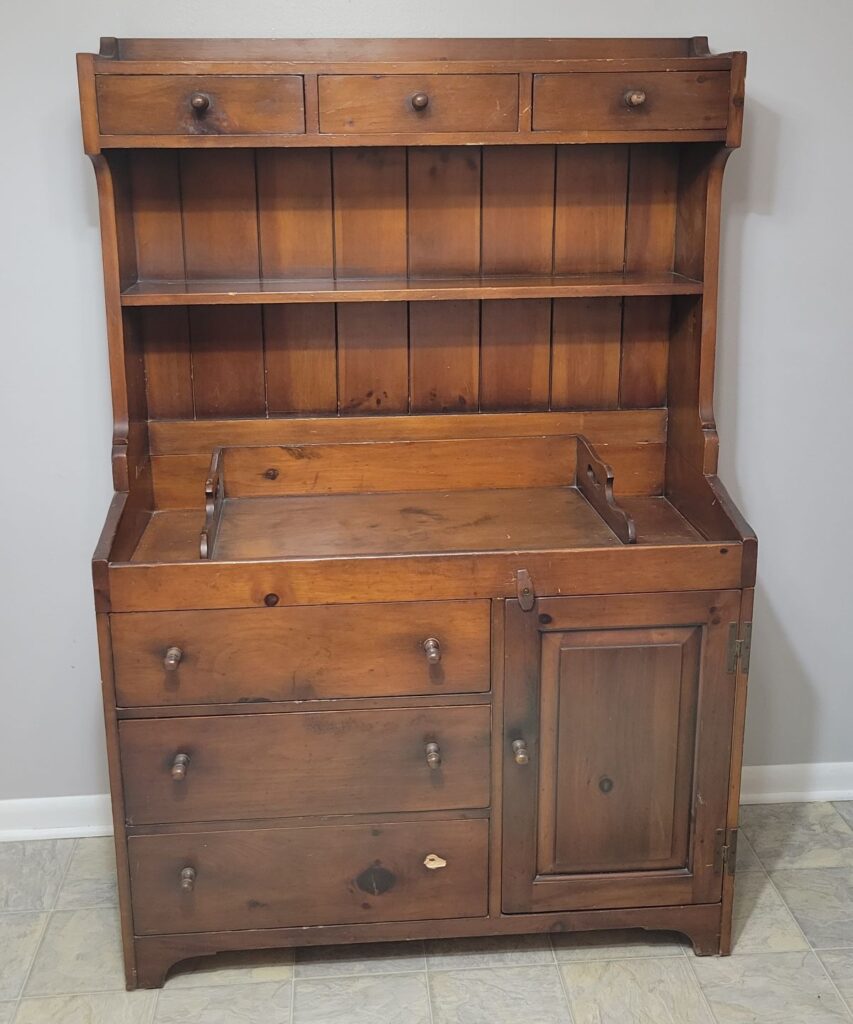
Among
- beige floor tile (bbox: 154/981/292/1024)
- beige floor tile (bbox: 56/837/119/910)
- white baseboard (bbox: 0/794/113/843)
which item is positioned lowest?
beige floor tile (bbox: 154/981/292/1024)

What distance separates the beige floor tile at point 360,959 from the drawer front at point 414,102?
60.9 inches

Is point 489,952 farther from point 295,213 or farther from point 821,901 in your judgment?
point 295,213

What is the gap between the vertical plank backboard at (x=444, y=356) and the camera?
8.07 ft

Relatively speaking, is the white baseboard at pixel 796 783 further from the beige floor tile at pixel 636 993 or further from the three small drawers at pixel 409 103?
the three small drawers at pixel 409 103

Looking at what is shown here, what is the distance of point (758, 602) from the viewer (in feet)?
9.14

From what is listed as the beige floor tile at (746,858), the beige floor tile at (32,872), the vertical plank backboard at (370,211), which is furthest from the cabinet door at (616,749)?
the beige floor tile at (32,872)

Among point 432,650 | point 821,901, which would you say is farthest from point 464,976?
point 821,901

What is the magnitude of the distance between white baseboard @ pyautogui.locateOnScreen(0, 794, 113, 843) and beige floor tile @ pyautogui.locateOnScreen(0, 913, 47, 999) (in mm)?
288

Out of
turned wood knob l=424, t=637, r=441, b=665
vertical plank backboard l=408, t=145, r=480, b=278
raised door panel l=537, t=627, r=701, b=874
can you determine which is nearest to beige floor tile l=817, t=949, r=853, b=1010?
raised door panel l=537, t=627, r=701, b=874

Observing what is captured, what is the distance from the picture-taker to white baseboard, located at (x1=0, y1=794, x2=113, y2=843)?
2764 mm

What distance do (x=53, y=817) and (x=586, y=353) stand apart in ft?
5.18

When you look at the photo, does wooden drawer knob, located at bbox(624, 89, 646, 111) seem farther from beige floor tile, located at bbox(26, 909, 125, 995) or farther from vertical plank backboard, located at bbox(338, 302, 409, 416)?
beige floor tile, located at bbox(26, 909, 125, 995)

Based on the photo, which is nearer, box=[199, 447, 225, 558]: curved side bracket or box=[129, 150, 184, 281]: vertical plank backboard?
box=[199, 447, 225, 558]: curved side bracket

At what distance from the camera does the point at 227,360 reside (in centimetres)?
245
